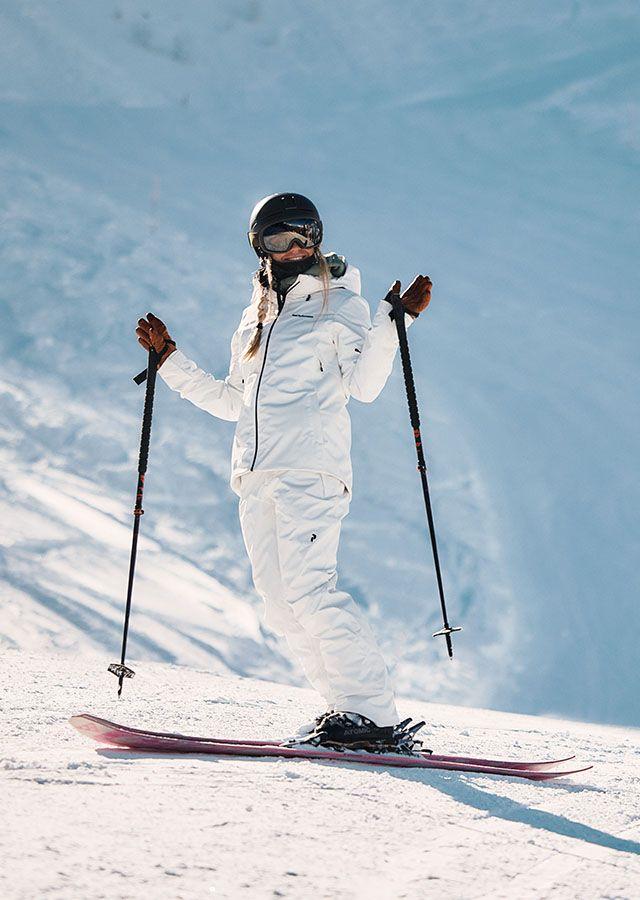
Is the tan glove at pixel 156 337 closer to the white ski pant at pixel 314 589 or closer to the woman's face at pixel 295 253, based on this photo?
the woman's face at pixel 295 253

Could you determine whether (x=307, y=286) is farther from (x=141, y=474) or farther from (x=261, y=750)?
(x=261, y=750)

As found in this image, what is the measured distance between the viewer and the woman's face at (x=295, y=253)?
355cm

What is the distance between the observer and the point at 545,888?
1.71 metres

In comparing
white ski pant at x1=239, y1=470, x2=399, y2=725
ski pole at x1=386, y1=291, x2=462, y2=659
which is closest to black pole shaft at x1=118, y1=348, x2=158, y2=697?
white ski pant at x1=239, y1=470, x2=399, y2=725

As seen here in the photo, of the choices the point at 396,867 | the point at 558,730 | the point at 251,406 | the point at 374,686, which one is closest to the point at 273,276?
the point at 251,406

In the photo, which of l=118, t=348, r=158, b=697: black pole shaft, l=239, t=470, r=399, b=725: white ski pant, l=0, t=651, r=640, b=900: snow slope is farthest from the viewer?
l=118, t=348, r=158, b=697: black pole shaft

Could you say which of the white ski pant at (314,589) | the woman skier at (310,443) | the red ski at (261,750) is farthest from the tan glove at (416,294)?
the red ski at (261,750)

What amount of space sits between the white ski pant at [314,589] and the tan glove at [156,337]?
2.68ft

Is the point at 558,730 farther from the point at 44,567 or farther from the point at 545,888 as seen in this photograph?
the point at 44,567

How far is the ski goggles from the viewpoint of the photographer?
353 centimetres

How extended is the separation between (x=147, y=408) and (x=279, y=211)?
1.02 meters

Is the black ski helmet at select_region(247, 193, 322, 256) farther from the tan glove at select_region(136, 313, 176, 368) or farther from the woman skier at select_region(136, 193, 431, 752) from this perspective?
the tan glove at select_region(136, 313, 176, 368)

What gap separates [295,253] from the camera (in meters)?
3.56

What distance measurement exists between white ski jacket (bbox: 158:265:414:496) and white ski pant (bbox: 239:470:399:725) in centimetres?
8
